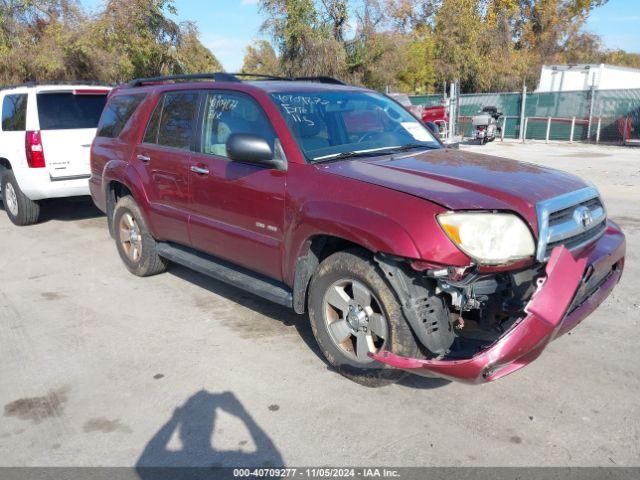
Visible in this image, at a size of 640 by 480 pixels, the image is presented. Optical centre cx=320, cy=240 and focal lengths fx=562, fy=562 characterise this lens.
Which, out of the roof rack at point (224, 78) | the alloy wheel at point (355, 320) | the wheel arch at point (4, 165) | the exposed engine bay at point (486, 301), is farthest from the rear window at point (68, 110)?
the exposed engine bay at point (486, 301)

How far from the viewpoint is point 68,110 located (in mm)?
7730

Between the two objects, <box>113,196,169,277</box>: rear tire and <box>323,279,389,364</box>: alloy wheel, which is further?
<box>113,196,169,277</box>: rear tire

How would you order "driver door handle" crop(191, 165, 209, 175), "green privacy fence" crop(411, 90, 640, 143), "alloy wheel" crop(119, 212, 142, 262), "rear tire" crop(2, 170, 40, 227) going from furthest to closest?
"green privacy fence" crop(411, 90, 640, 143), "rear tire" crop(2, 170, 40, 227), "alloy wheel" crop(119, 212, 142, 262), "driver door handle" crop(191, 165, 209, 175)

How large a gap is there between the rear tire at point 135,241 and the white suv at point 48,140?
227 cm

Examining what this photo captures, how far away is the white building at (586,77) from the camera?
84.5ft

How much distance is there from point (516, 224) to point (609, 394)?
1282mm

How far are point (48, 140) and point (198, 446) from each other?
584cm

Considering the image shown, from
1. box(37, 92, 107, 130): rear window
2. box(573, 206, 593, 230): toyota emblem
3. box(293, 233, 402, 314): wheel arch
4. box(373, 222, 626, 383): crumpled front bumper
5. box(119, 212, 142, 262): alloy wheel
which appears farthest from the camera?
box(37, 92, 107, 130): rear window

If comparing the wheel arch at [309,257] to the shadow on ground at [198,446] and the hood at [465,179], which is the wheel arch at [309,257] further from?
the shadow on ground at [198,446]

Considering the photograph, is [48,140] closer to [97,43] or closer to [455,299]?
[455,299]

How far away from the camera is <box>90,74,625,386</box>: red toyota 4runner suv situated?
2.94m

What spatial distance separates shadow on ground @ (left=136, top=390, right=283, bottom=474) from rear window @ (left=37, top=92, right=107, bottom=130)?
560 cm

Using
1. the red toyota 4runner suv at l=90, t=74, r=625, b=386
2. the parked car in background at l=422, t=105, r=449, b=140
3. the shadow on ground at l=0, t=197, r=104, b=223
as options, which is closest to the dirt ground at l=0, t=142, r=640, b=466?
the red toyota 4runner suv at l=90, t=74, r=625, b=386

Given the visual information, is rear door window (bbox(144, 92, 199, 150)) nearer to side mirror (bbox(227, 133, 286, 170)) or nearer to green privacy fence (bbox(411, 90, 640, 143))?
side mirror (bbox(227, 133, 286, 170))
